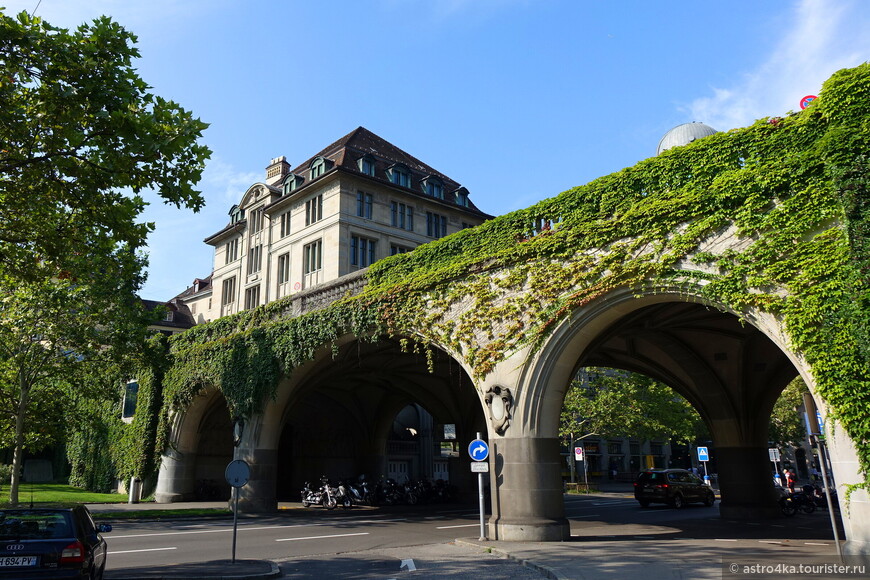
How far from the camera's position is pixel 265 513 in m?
22.2

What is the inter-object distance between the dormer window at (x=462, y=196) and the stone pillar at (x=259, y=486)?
886 inches

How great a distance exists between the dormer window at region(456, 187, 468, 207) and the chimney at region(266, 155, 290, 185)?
12.4m

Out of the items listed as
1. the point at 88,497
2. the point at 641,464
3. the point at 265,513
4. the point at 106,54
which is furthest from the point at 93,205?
the point at 641,464

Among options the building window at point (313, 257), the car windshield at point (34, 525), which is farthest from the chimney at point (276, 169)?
the car windshield at point (34, 525)

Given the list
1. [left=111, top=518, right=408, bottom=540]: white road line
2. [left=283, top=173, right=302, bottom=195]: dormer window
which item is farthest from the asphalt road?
[left=283, top=173, right=302, bottom=195]: dormer window

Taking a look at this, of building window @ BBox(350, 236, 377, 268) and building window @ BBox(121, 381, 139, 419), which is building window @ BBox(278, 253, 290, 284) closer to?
building window @ BBox(350, 236, 377, 268)

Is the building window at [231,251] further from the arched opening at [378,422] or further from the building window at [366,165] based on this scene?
the arched opening at [378,422]

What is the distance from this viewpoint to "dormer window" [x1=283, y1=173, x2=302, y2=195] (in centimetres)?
3738

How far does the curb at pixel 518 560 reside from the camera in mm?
9103

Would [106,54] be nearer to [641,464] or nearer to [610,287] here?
[610,287]

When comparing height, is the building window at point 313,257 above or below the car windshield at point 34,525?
above

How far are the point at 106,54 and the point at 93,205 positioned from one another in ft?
8.81

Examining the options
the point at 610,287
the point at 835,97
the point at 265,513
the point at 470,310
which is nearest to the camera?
the point at 835,97

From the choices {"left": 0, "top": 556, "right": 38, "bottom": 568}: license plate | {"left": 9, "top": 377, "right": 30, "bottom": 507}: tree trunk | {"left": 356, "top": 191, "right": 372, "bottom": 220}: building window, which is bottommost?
{"left": 0, "top": 556, "right": 38, "bottom": 568}: license plate
